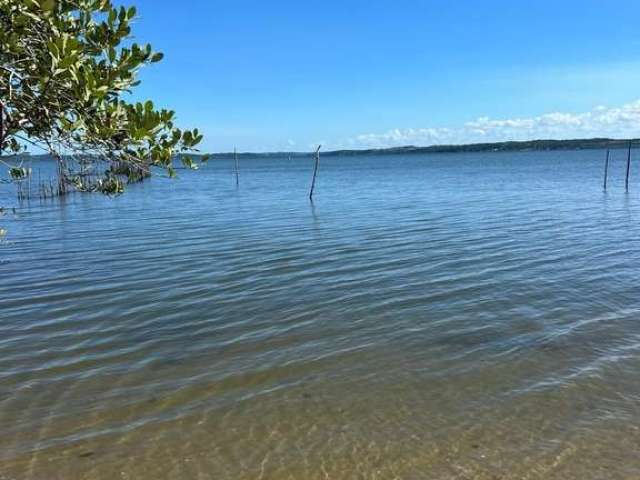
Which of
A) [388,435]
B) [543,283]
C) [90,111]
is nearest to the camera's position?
[90,111]

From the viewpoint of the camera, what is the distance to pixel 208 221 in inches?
885

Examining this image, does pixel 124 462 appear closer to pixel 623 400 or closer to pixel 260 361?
pixel 260 361

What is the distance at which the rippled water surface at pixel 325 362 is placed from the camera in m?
4.85

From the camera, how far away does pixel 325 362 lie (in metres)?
6.92

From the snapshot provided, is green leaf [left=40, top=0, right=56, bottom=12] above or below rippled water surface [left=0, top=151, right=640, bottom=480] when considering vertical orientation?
above

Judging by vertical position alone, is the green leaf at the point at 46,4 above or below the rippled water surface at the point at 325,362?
above

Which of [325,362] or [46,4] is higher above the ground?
[46,4]

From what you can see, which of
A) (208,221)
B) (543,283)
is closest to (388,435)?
(543,283)

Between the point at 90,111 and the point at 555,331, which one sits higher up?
the point at 90,111

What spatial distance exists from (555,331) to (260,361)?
4206mm

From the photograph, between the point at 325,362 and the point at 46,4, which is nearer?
the point at 46,4

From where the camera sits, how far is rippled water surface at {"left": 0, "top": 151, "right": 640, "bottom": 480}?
191 inches

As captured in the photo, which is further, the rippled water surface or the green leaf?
the rippled water surface

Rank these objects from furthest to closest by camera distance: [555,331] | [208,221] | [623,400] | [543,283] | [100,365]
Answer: [208,221], [543,283], [555,331], [100,365], [623,400]
